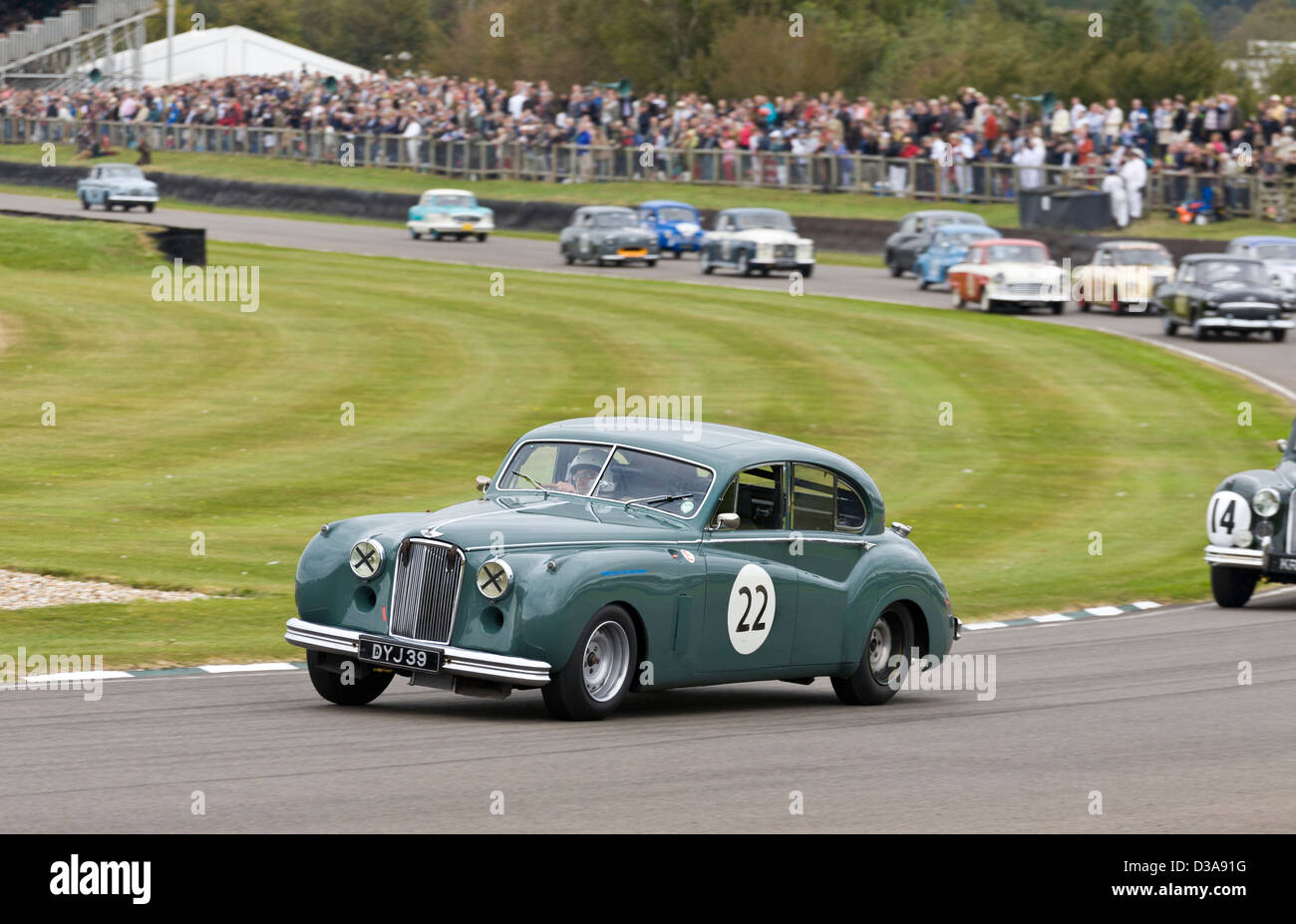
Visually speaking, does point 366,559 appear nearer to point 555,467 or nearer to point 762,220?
point 555,467

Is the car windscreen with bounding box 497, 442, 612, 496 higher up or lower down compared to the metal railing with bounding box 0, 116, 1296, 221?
lower down

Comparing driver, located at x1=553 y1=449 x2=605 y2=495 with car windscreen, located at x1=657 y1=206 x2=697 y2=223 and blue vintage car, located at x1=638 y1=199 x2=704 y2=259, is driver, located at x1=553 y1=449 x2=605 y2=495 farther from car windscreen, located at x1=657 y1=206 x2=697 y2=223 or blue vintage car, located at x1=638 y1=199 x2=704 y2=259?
car windscreen, located at x1=657 y1=206 x2=697 y2=223

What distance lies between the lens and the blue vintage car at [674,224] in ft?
156

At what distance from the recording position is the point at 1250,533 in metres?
15.1

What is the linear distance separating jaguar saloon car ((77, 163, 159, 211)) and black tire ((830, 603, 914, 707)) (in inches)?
1808

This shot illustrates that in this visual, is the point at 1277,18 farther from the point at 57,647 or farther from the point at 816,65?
the point at 57,647

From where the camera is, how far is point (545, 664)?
879 cm

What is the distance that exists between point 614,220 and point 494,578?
37.1m

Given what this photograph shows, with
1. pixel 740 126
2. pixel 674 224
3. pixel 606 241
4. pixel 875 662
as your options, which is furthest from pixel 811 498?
pixel 740 126

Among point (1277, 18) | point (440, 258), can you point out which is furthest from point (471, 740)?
point (1277, 18)

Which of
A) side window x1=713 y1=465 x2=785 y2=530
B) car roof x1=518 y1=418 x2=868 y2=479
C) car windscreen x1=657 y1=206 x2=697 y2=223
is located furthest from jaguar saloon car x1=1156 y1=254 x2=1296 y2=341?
side window x1=713 y1=465 x2=785 y2=530

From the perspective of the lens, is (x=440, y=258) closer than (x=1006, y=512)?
No

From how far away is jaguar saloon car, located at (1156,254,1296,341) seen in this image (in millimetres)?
33438
